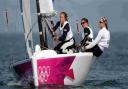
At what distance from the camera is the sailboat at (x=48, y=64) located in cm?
2184

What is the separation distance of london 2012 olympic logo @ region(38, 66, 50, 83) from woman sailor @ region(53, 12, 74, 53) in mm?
899

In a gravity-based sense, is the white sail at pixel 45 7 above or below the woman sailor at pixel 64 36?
above

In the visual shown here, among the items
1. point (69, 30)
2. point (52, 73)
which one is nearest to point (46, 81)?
point (52, 73)

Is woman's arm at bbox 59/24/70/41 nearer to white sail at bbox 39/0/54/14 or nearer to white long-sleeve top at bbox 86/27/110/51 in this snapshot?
white long-sleeve top at bbox 86/27/110/51

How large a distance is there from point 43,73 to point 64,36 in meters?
1.46

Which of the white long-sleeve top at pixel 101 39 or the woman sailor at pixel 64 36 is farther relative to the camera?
the woman sailor at pixel 64 36

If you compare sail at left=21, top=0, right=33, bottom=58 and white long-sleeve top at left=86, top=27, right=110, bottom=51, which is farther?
sail at left=21, top=0, right=33, bottom=58

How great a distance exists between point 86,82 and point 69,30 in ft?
9.44

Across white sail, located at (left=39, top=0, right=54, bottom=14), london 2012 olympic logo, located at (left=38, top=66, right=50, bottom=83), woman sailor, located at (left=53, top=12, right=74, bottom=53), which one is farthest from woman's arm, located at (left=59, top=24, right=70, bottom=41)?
london 2012 olympic logo, located at (left=38, top=66, right=50, bottom=83)

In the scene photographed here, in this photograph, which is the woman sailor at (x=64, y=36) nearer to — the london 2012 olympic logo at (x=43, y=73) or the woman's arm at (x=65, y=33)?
the woman's arm at (x=65, y=33)

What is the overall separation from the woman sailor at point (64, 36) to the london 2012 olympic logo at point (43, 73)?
2.95ft

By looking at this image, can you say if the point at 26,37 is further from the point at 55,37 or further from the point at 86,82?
the point at 86,82

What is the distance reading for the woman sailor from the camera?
73.4 ft

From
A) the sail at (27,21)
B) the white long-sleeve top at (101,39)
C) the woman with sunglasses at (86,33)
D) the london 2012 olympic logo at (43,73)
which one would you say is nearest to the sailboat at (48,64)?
the london 2012 olympic logo at (43,73)
